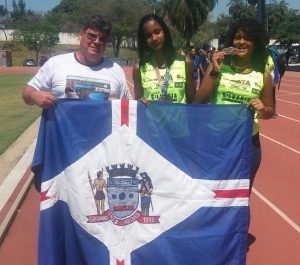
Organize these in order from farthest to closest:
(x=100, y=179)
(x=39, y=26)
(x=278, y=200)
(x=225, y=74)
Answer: (x=39, y=26), (x=278, y=200), (x=225, y=74), (x=100, y=179)

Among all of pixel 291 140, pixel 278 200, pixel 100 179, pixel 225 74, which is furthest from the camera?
pixel 291 140

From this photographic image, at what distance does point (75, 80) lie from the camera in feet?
11.8

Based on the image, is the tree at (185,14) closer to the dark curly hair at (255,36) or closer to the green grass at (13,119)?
the green grass at (13,119)

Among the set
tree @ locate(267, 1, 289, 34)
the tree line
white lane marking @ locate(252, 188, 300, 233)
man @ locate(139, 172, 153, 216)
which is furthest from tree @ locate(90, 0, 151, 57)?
man @ locate(139, 172, 153, 216)

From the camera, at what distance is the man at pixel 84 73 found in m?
3.60

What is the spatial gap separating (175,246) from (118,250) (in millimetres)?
383

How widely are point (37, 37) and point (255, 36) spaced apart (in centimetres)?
7353

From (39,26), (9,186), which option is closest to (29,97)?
(9,186)

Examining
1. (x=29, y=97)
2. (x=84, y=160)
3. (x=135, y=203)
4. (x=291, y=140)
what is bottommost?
(x=291, y=140)

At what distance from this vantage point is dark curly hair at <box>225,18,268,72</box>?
12.8 ft

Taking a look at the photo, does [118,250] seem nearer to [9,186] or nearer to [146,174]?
[146,174]

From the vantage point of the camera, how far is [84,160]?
139 inches

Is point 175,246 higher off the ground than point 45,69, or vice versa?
point 45,69

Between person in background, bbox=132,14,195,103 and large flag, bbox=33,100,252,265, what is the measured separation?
→ 0.48 meters
